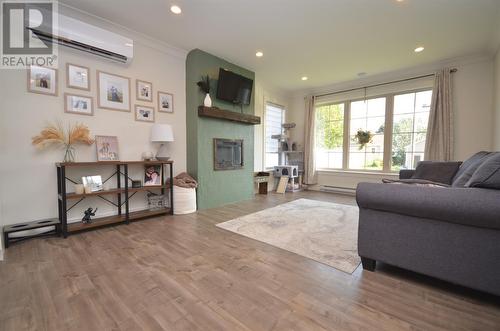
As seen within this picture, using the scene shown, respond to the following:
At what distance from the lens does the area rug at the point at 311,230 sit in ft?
6.66

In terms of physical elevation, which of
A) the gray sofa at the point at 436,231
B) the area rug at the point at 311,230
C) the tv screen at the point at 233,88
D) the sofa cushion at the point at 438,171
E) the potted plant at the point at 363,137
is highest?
the tv screen at the point at 233,88

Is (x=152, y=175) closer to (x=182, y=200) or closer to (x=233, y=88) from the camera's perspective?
(x=182, y=200)

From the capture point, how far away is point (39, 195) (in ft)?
8.09

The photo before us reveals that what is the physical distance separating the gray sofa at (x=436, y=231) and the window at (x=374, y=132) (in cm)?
359

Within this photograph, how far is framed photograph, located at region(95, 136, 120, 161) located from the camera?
2811 millimetres

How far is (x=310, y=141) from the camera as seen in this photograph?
18.6ft

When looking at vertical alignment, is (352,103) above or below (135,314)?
above

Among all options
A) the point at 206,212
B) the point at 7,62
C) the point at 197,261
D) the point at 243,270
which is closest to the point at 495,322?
the point at 243,270

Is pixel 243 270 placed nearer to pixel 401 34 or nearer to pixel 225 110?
pixel 225 110

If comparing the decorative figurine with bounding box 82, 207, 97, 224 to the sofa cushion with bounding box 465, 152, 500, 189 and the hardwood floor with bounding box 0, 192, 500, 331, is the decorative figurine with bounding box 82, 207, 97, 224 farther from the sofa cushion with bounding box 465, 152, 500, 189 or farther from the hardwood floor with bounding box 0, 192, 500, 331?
the sofa cushion with bounding box 465, 152, 500, 189

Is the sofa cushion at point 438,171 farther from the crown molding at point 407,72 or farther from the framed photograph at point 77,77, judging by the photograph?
the framed photograph at point 77,77

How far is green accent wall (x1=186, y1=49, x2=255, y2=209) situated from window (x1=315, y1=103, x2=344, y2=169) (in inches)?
101

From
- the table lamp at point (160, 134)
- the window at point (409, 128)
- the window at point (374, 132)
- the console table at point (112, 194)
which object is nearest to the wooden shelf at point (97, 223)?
the console table at point (112, 194)

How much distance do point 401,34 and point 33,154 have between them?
4.96 meters
